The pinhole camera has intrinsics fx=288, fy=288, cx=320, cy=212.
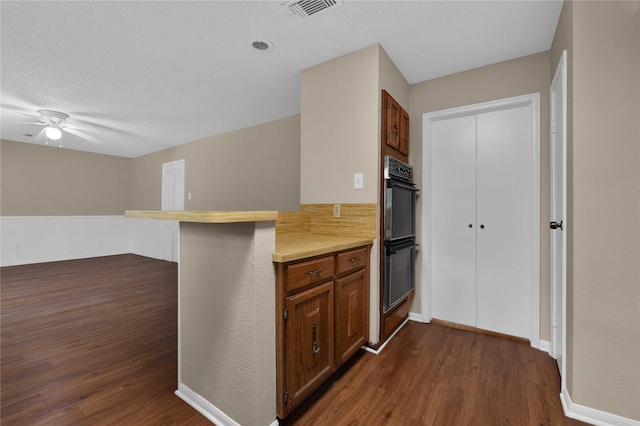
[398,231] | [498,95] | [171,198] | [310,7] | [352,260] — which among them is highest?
[310,7]

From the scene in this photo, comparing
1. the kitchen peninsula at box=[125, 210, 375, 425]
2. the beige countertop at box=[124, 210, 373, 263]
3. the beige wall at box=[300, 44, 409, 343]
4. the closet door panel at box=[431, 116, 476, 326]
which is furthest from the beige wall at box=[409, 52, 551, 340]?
the kitchen peninsula at box=[125, 210, 375, 425]

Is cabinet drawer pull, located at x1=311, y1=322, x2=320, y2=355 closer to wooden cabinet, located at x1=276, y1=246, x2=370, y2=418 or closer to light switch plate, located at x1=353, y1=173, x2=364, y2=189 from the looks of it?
wooden cabinet, located at x1=276, y1=246, x2=370, y2=418

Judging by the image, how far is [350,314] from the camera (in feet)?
6.23

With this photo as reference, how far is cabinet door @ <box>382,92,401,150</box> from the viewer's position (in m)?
2.27

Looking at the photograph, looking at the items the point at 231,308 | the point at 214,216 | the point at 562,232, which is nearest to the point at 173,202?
the point at 231,308

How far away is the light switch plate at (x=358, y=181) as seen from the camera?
225 cm

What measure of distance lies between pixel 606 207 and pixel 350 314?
1492mm

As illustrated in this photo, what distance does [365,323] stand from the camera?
2121mm

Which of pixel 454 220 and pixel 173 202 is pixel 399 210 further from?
pixel 173 202

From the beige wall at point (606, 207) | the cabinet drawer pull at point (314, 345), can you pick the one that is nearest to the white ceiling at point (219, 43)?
the beige wall at point (606, 207)

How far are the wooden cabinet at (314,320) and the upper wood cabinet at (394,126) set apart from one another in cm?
96

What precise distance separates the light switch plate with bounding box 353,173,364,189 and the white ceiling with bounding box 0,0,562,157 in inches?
39.5

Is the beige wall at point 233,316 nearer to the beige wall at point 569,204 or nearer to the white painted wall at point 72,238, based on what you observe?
the beige wall at point 569,204

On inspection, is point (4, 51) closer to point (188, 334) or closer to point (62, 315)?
point (62, 315)
